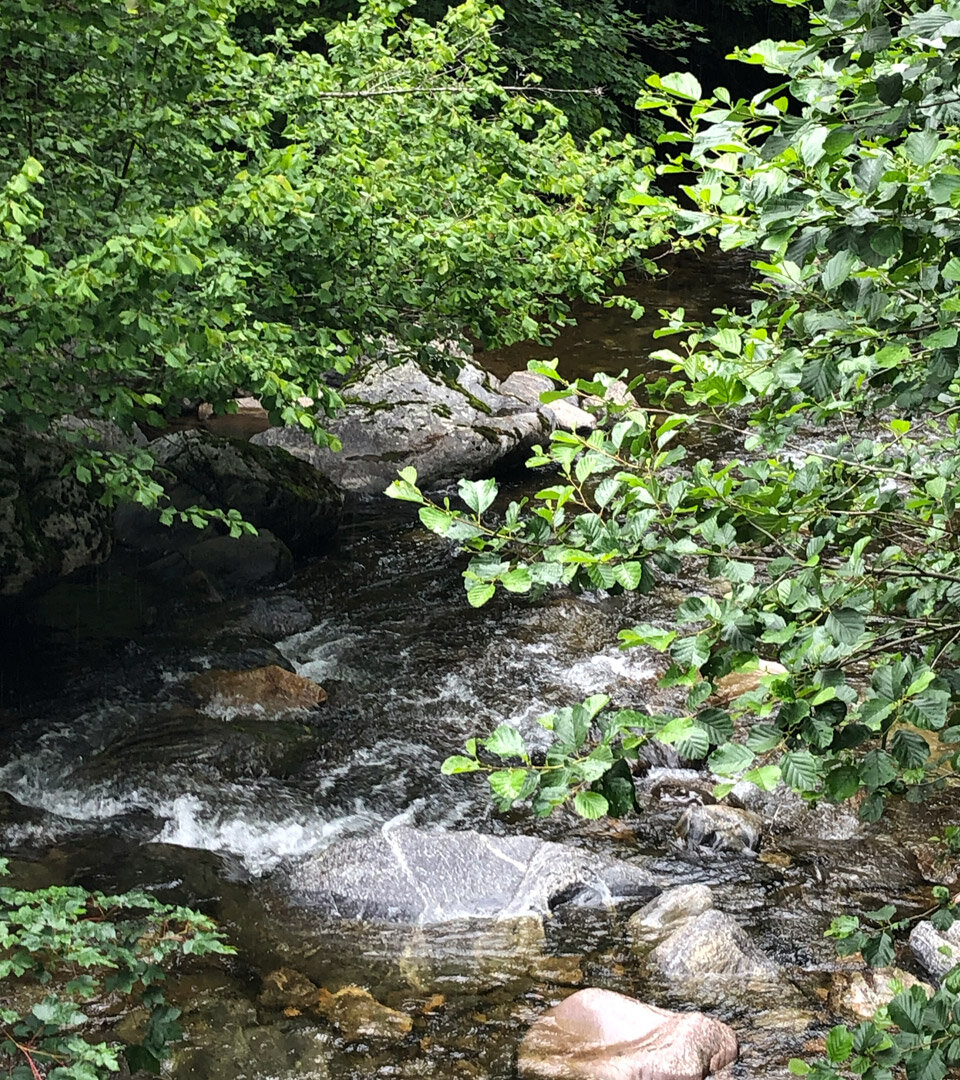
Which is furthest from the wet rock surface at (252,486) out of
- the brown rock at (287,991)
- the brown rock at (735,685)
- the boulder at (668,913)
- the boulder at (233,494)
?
the boulder at (668,913)

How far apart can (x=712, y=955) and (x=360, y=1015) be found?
6.07 ft

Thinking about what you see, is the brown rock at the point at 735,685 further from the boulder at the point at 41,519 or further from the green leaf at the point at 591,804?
the green leaf at the point at 591,804

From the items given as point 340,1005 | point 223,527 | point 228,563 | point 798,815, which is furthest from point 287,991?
point 223,527

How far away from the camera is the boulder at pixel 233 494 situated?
11055 mm

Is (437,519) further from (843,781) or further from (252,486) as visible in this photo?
(252,486)

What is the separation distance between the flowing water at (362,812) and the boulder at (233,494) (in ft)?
1.89

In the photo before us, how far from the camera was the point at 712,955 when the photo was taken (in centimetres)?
589

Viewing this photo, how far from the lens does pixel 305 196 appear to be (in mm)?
6578

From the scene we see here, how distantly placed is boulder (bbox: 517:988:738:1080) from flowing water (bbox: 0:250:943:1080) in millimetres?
133

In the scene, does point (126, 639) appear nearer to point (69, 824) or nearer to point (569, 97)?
point (69, 824)

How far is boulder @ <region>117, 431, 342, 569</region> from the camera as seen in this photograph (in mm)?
11055

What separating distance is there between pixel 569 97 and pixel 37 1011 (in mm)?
17127

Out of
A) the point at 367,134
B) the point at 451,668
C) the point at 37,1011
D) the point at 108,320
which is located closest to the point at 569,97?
the point at 367,134

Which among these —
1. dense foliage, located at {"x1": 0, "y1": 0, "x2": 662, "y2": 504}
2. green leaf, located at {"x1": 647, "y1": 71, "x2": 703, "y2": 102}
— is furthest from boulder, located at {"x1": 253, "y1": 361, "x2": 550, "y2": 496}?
green leaf, located at {"x1": 647, "y1": 71, "x2": 703, "y2": 102}
